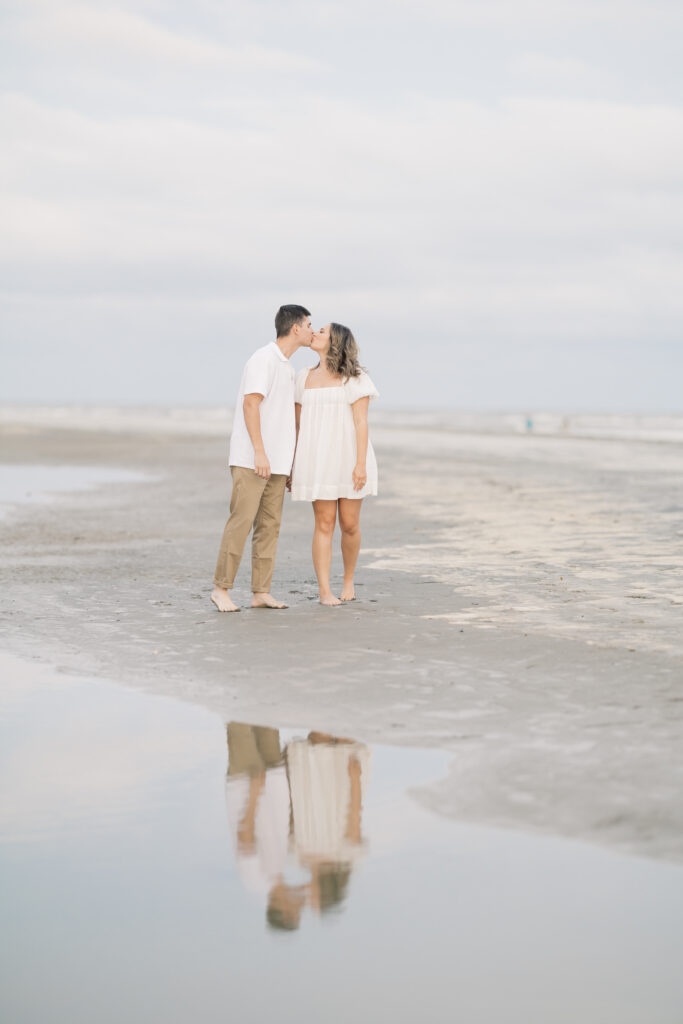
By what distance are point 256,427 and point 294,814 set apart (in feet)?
13.4

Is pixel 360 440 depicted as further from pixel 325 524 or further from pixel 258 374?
pixel 258 374

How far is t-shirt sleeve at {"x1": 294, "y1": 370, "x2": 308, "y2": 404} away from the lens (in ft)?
26.1

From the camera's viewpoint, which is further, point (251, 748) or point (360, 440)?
point (360, 440)

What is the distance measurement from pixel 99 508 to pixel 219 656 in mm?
10045

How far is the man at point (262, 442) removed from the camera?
24.8 feet

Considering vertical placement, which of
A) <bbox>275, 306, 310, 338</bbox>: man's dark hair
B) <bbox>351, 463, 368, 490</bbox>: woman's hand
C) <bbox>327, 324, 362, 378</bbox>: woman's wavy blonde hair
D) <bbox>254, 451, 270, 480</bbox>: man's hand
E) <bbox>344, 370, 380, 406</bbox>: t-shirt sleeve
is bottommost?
<bbox>351, 463, 368, 490</bbox>: woman's hand

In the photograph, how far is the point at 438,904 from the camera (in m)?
3.08

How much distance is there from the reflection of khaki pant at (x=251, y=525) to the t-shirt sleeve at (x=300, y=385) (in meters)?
0.57

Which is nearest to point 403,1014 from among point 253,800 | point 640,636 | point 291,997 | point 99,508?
point 291,997

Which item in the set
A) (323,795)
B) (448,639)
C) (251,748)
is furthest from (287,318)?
(323,795)

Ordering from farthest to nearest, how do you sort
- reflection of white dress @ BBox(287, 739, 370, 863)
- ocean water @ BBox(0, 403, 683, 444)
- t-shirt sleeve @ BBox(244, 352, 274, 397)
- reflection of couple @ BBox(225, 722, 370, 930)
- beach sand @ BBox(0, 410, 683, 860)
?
ocean water @ BBox(0, 403, 683, 444) → t-shirt sleeve @ BBox(244, 352, 274, 397) → beach sand @ BBox(0, 410, 683, 860) → reflection of white dress @ BBox(287, 739, 370, 863) → reflection of couple @ BBox(225, 722, 370, 930)

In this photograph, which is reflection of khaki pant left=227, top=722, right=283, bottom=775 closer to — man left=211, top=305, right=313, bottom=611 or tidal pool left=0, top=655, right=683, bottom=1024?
tidal pool left=0, top=655, right=683, bottom=1024

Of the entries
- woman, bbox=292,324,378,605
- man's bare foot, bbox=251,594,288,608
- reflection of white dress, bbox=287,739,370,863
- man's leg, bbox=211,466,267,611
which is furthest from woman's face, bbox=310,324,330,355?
reflection of white dress, bbox=287,739,370,863

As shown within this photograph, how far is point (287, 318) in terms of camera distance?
764 centimetres
